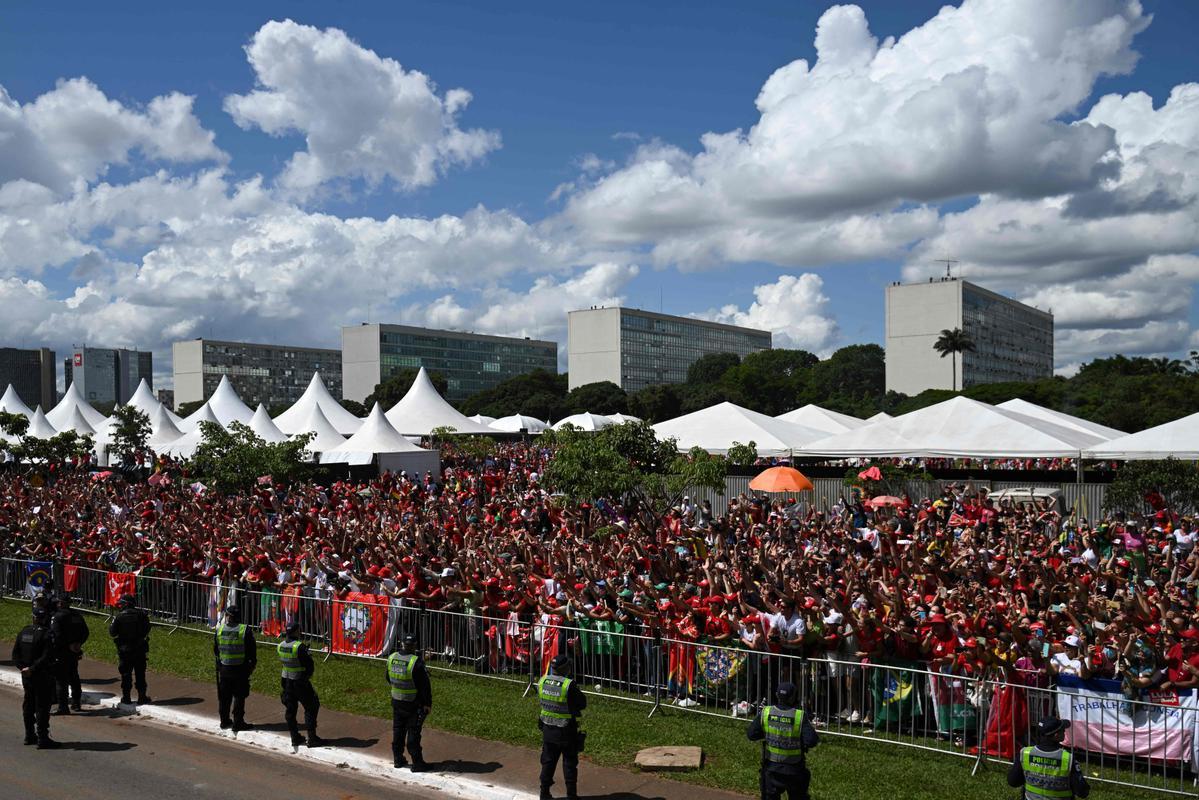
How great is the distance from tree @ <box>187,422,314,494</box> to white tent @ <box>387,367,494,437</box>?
15.9 metres

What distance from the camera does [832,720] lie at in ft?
34.6

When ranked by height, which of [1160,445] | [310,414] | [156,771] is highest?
[310,414]

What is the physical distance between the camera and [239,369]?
18512cm

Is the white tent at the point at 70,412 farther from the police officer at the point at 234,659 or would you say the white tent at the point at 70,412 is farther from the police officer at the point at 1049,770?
the police officer at the point at 1049,770

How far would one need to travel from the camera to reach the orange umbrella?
2178 cm

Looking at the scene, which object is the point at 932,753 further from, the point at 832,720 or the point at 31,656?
the point at 31,656

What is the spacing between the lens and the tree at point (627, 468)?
20.8 m

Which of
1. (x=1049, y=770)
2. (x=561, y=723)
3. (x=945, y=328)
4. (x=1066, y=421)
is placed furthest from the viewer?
(x=945, y=328)

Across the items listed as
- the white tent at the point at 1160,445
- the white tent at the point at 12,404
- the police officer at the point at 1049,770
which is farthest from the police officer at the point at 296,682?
the white tent at the point at 12,404

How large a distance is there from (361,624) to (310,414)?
28.4 metres

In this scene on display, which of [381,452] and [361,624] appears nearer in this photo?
[361,624]

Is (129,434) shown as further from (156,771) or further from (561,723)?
(561,723)

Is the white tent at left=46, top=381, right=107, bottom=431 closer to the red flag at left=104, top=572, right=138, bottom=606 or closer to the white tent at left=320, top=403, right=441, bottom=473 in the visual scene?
the white tent at left=320, top=403, right=441, bottom=473

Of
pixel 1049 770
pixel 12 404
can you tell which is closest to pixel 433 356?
pixel 12 404
